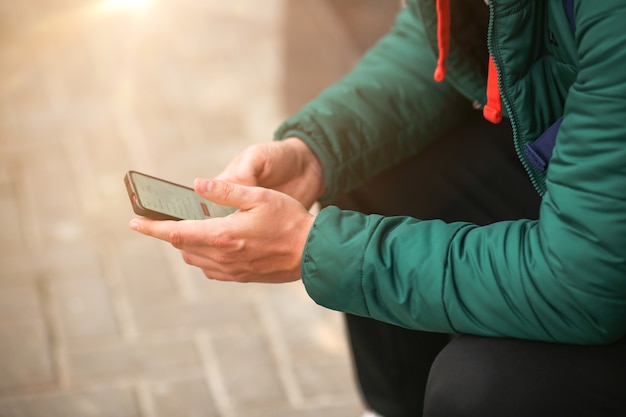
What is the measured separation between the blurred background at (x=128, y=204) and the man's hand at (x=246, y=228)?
2.19 feet

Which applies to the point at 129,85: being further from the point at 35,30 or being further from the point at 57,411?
the point at 57,411

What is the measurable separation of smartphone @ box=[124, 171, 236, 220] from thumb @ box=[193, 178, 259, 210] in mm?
72

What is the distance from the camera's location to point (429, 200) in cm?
126

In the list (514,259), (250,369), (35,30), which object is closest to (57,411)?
(250,369)

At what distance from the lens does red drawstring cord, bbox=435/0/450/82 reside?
1.16 m

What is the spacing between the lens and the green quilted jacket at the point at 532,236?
2.81 ft

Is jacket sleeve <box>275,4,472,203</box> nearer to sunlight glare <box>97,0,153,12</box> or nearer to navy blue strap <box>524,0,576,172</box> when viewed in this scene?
navy blue strap <box>524,0,576,172</box>

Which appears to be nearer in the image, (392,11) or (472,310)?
(472,310)

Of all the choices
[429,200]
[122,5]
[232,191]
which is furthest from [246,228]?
[122,5]

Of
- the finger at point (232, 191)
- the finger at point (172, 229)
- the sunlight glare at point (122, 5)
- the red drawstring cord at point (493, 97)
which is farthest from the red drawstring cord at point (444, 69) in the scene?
the sunlight glare at point (122, 5)

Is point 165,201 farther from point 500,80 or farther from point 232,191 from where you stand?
point 500,80

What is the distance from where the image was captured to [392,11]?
87.6 inches

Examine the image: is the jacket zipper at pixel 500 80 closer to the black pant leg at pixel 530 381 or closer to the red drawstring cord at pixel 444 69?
the red drawstring cord at pixel 444 69

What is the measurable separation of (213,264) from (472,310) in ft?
1.26
